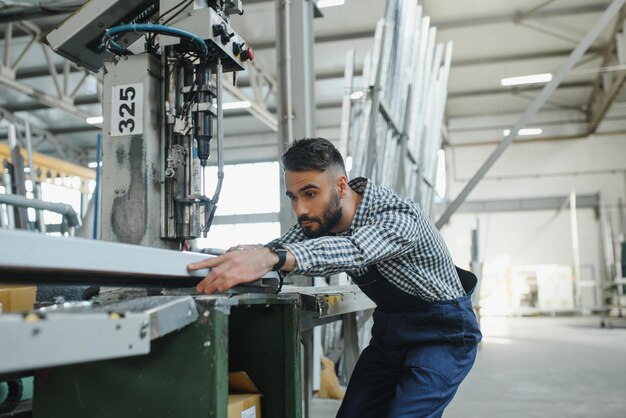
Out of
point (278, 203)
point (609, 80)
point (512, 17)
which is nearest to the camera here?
point (278, 203)

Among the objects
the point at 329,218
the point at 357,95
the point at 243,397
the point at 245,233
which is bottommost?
the point at 243,397

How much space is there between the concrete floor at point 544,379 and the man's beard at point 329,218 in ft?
6.20

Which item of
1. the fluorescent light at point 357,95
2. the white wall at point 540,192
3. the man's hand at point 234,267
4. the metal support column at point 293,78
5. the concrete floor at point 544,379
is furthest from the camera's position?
the white wall at point 540,192

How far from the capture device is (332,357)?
13.5 feet

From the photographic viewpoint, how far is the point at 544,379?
14.4ft

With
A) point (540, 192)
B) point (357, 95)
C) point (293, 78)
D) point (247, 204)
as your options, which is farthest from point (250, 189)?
point (293, 78)

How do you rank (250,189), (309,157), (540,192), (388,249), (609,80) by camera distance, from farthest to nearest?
(250,189) → (540,192) → (609,80) → (309,157) → (388,249)

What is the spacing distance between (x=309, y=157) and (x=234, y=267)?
20.8 inches

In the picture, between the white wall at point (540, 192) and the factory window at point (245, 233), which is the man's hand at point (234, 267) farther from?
the white wall at point (540, 192)

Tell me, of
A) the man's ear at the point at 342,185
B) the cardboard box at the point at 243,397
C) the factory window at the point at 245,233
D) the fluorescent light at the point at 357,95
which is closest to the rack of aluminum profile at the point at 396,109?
the fluorescent light at the point at 357,95

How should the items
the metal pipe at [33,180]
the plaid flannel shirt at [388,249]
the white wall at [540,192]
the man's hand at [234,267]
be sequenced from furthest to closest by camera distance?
the white wall at [540,192], the metal pipe at [33,180], the plaid flannel shirt at [388,249], the man's hand at [234,267]

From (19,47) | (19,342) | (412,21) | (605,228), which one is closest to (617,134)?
(605,228)

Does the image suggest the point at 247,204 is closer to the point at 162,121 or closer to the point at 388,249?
the point at 162,121

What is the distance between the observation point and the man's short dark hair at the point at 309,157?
5.41ft
